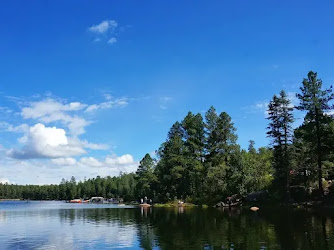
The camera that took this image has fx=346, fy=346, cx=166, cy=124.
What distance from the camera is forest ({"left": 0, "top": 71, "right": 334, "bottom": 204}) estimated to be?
69.8m

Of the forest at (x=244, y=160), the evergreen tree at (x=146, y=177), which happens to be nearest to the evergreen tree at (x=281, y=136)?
the forest at (x=244, y=160)

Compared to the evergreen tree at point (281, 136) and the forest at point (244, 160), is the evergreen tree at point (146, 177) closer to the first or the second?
the forest at point (244, 160)

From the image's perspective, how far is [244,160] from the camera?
298 feet

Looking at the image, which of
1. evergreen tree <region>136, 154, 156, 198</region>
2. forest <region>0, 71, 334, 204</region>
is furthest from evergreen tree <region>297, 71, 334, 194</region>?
evergreen tree <region>136, 154, 156, 198</region>

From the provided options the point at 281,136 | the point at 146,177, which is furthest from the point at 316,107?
the point at 146,177

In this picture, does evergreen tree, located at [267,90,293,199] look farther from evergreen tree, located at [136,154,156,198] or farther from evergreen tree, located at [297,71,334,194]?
evergreen tree, located at [136,154,156,198]

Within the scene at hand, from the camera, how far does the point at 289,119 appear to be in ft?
249

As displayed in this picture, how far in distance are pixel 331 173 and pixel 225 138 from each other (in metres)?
32.4

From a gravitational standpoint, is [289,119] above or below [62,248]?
above

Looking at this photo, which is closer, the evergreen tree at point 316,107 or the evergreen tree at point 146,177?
the evergreen tree at point 316,107

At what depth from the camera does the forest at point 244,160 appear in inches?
2746

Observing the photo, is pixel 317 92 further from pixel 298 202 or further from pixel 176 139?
pixel 176 139

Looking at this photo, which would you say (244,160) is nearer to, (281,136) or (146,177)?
(281,136)

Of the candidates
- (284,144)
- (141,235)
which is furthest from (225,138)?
(141,235)
